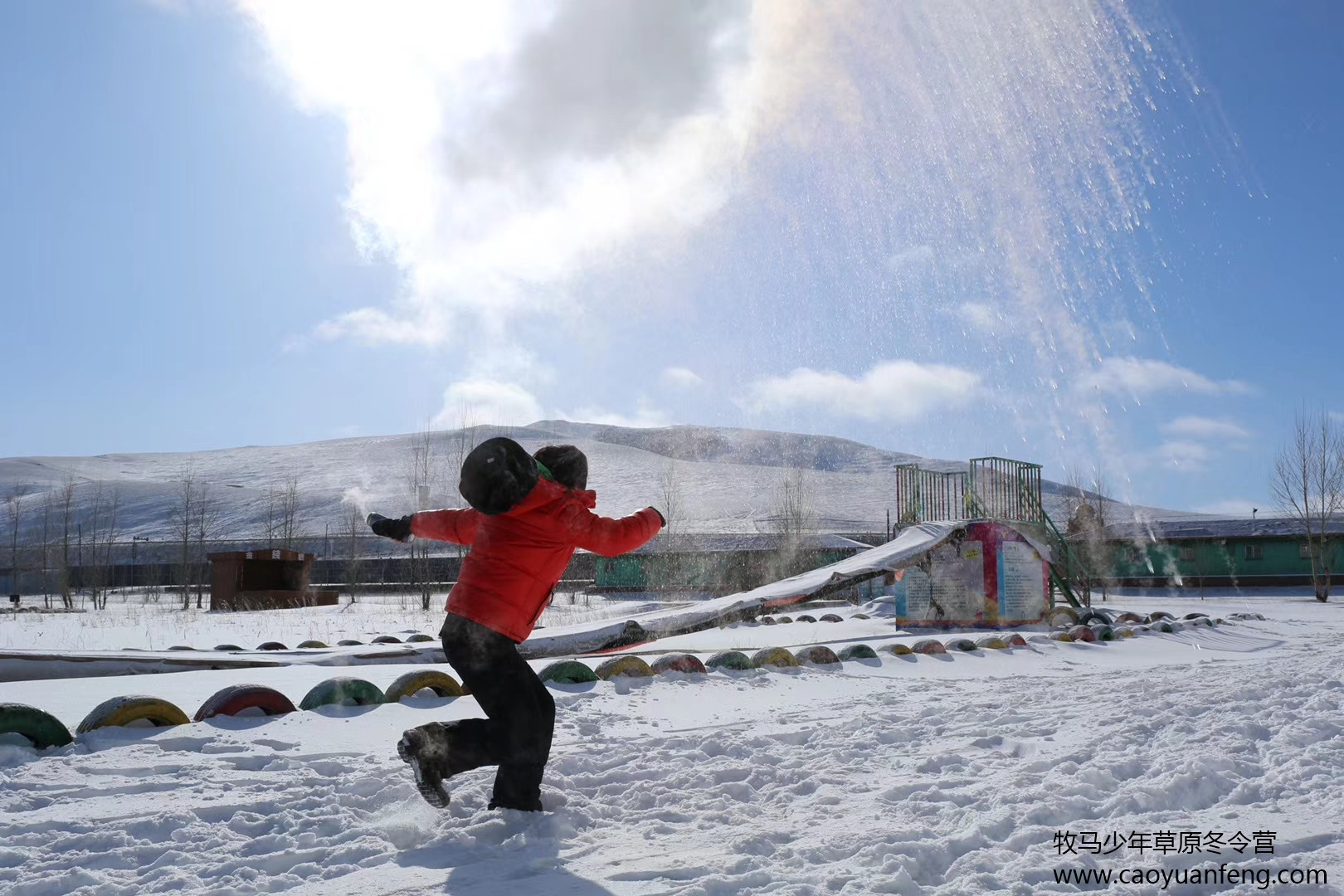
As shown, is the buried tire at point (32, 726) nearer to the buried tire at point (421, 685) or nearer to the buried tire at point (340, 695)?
the buried tire at point (340, 695)

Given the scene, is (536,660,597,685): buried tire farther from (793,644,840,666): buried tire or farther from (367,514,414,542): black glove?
(367,514,414,542): black glove

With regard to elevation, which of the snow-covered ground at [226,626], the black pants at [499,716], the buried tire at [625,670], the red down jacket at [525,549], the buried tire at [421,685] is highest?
the red down jacket at [525,549]

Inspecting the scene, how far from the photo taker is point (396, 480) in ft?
267

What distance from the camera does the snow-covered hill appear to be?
232 ft

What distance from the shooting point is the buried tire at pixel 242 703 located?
5.20 meters

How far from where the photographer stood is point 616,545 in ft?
11.3

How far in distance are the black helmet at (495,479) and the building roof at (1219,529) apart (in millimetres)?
44087

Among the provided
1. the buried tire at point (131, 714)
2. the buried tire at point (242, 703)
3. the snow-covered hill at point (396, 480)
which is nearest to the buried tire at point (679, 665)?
the buried tire at point (242, 703)

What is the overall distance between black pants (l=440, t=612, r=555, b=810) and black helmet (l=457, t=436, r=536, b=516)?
45 centimetres

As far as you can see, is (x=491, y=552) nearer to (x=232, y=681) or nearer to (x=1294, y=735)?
(x=1294, y=735)

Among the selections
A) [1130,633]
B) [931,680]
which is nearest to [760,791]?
[931,680]

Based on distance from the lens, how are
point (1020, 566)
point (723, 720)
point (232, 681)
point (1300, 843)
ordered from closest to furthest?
point (1300, 843) < point (723, 720) < point (232, 681) < point (1020, 566)

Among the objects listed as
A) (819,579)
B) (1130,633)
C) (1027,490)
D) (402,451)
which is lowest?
(1130,633)

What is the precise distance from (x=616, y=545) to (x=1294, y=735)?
395cm
